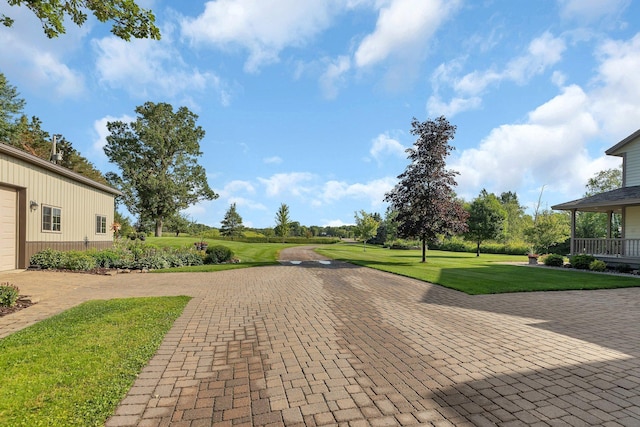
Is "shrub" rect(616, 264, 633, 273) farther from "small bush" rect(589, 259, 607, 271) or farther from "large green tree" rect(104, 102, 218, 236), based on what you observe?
"large green tree" rect(104, 102, 218, 236)

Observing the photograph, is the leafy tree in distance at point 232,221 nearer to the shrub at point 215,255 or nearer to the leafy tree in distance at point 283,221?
the leafy tree in distance at point 283,221

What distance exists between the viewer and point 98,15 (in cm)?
564

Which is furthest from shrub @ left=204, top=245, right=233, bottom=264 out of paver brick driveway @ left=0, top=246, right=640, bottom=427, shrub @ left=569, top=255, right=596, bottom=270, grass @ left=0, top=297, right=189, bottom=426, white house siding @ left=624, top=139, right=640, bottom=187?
white house siding @ left=624, top=139, right=640, bottom=187

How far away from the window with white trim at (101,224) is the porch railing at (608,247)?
26.4 metres

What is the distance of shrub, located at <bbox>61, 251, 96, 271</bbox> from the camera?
1274cm

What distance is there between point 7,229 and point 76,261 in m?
2.41

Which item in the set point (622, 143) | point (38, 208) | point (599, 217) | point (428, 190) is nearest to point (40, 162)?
point (38, 208)

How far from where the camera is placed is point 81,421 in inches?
108

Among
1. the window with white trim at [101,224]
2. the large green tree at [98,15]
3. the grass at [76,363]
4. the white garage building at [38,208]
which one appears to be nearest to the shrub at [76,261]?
the white garage building at [38,208]

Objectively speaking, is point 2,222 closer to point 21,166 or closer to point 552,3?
point 21,166

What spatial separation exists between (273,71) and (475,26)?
7497mm

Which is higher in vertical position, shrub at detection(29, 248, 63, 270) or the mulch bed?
shrub at detection(29, 248, 63, 270)

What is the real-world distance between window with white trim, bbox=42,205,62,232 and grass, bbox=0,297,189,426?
377 inches

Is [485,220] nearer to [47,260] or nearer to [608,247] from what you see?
[608,247]
